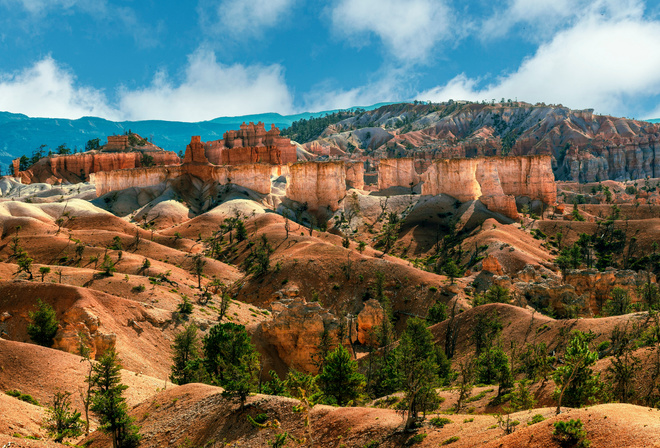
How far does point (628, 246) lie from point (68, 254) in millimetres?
83798

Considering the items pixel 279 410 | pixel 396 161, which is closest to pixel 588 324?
pixel 279 410

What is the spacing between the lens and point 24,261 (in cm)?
6438

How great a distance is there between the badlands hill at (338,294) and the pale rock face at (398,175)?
452 millimetres

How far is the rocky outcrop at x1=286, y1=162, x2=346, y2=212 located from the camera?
128 m

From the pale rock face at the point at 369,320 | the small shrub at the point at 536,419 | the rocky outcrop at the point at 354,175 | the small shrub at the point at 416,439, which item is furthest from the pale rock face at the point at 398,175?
the small shrub at the point at 536,419

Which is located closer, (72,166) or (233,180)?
(233,180)

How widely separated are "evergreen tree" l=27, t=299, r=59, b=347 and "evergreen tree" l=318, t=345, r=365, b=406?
2056cm

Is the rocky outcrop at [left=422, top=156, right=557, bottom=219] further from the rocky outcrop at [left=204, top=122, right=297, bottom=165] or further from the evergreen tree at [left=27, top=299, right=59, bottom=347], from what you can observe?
the evergreen tree at [left=27, top=299, right=59, bottom=347]

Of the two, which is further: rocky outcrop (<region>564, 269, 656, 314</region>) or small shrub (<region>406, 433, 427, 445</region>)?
rocky outcrop (<region>564, 269, 656, 314</region>)

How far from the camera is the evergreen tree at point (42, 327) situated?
1794 inches

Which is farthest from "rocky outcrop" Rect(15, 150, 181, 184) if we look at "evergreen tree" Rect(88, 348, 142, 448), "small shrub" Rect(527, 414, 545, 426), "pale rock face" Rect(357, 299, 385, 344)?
"small shrub" Rect(527, 414, 545, 426)

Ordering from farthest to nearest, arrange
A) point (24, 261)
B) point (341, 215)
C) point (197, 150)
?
point (197, 150)
point (341, 215)
point (24, 261)

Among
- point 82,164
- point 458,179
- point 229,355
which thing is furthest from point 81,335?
point 82,164

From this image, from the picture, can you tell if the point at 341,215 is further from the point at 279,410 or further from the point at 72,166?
the point at 279,410
